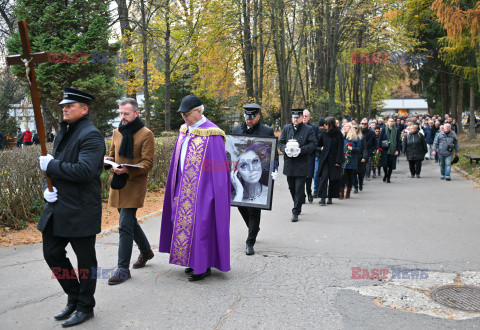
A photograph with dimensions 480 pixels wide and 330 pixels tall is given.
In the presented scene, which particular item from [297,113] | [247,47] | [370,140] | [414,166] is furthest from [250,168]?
[247,47]

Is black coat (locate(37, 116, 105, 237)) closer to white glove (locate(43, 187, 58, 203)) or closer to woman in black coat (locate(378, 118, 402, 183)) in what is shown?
white glove (locate(43, 187, 58, 203))

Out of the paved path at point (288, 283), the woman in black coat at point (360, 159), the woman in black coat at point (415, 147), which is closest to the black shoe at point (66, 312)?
the paved path at point (288, 283)

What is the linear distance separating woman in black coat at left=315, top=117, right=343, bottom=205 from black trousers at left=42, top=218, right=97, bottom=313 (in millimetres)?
7494

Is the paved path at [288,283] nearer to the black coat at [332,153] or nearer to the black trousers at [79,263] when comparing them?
the black trousers at [79,263]

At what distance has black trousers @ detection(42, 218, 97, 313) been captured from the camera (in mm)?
4156

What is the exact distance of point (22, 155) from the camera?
8.14 metres

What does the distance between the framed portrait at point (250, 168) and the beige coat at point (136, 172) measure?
1613 millimetres

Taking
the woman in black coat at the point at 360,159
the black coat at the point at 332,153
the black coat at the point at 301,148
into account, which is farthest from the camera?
the woman in black coat at the point at 360,159

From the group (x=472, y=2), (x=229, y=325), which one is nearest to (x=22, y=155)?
(x=229, y=325)

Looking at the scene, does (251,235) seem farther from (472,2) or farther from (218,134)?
(472,2)

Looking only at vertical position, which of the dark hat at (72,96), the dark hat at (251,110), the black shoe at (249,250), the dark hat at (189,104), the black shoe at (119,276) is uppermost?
the dark hat at (72,96)

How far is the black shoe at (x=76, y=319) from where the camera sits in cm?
411

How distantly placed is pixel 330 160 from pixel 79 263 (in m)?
7.72

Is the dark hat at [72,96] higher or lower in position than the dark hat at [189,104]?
higher
